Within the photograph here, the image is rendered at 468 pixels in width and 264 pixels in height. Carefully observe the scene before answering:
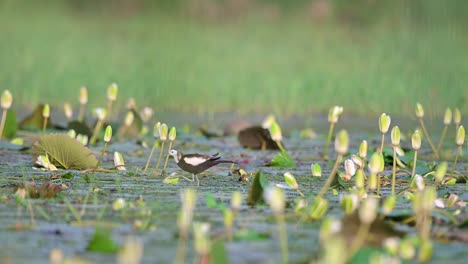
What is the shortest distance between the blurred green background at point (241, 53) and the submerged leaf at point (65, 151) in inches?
103

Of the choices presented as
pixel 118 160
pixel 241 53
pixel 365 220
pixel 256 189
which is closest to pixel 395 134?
pixel 256 189

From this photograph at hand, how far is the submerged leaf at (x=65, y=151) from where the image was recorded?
433 cm

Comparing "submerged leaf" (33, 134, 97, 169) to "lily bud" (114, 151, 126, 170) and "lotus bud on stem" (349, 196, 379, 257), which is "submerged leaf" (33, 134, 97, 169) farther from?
"lotus bud on stem" (349, 196, 379, 257)

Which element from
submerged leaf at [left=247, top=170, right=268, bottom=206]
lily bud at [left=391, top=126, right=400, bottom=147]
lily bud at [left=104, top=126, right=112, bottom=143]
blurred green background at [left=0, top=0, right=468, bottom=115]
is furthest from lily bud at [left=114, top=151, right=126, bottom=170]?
blurred green background at [left=0, top=0, right=468, bottom=115]

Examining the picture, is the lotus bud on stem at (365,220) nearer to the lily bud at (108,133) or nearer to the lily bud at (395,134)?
the lily bud at (395,134)

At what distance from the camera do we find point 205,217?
3.05 metres

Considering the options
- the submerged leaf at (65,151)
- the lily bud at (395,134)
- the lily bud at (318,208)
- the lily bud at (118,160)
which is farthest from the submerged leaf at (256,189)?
the submerged leaf at (65,151)

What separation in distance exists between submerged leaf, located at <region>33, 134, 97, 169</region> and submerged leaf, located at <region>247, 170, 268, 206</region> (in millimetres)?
1232

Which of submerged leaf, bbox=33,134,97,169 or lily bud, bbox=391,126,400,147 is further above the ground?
lily bud, bbox=391,126,400,147

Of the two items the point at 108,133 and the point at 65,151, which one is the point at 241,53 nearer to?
the point at 65,151

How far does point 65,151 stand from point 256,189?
1.35 meters

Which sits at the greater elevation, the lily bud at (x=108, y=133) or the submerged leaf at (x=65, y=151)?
the lily bud at (x=108, y=133)

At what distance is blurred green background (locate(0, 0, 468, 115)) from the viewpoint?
9250 millimetres

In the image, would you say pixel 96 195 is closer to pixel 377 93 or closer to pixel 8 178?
pixel 8 178
